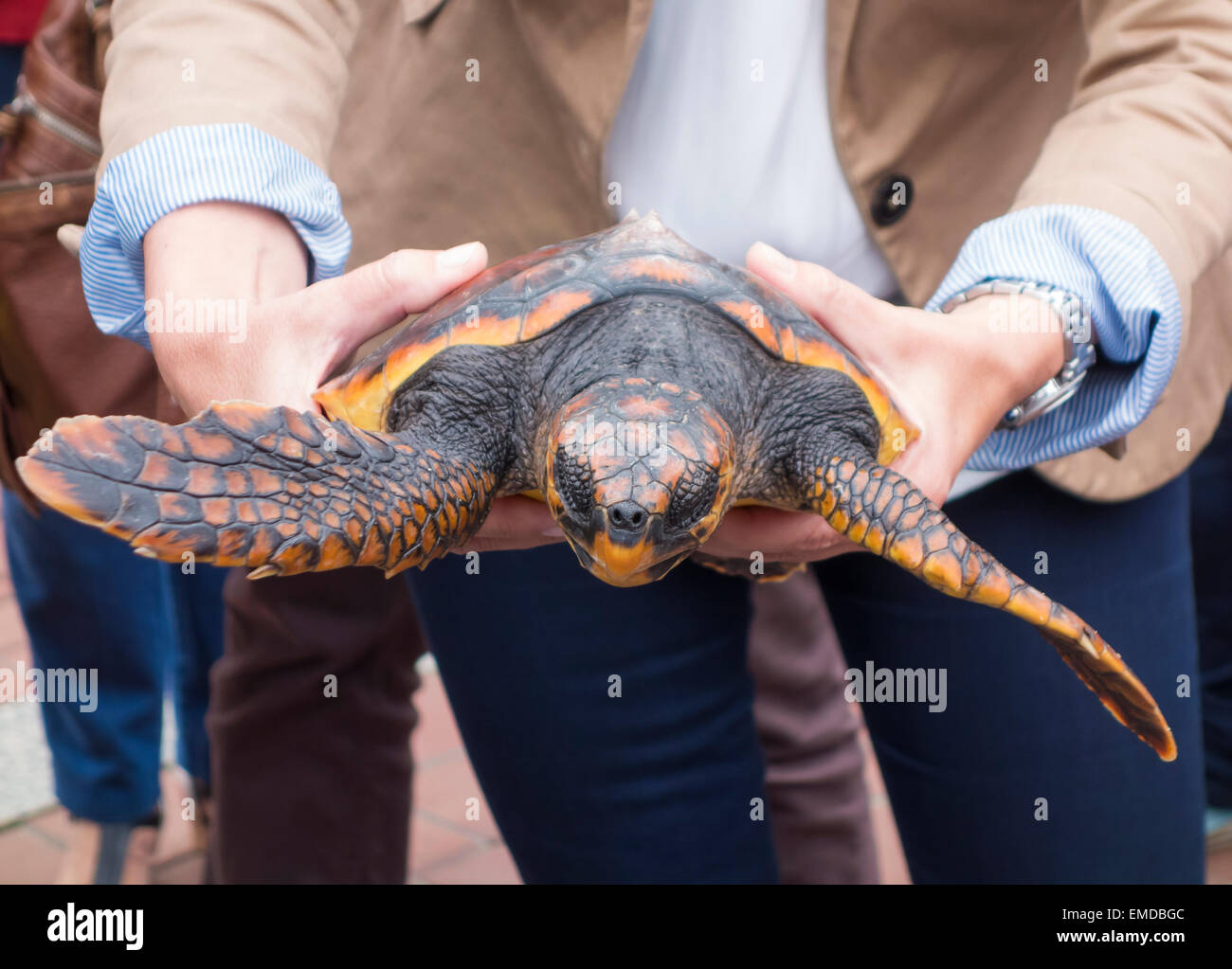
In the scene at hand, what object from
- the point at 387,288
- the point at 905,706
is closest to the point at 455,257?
the point at 387,288

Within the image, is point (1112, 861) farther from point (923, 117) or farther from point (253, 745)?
point (253, 745)

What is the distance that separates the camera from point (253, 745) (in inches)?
70.9

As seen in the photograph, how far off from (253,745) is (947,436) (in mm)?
1257

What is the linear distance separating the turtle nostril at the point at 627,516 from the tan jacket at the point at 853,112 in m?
0.39

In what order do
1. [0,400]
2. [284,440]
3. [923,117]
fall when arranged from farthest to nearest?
[0,400]
[923,117]
[284,440]

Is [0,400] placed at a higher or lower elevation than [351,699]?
higher

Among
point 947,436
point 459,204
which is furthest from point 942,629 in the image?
point 459,204

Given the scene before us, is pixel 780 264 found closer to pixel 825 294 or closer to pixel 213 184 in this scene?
pixel 825 294

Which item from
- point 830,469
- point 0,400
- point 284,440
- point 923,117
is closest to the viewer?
point 284,440

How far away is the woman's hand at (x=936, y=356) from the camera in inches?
39.7

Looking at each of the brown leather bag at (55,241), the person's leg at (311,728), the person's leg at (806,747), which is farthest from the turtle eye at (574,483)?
the person's leg at (806,747)

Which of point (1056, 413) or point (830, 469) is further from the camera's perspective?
point (1056, 413)

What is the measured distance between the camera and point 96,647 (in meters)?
2.03

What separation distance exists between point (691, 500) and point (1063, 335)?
0.40 m
